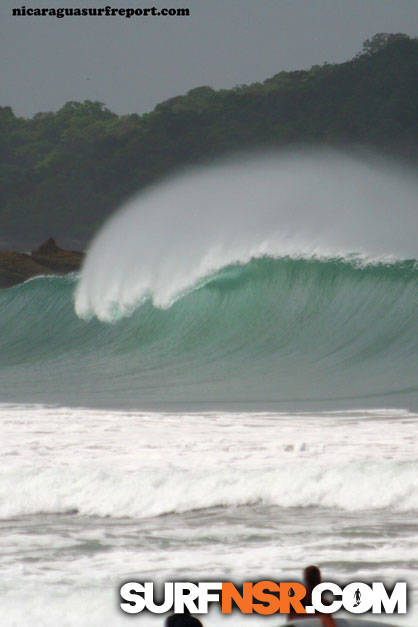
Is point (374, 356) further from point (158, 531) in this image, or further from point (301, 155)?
point (301, 155)

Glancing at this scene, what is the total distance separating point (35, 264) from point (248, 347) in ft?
145

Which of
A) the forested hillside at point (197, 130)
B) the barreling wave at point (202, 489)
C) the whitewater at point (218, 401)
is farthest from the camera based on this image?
the forested hillside at point (197, 130)

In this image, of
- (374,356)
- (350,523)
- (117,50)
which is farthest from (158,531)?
(117,50)

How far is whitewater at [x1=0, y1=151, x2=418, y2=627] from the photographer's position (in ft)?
15.9

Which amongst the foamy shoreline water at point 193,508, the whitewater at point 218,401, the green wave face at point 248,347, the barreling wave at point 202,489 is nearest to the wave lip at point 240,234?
the whitewater at point 218,401

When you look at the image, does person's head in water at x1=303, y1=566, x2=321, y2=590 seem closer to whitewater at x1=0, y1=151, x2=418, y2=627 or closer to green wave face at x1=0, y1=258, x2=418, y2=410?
whitewater at x1=0, y1=151, x2=418, y2=627

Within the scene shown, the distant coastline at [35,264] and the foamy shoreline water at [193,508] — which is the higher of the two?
the distant coastline at [35,264]

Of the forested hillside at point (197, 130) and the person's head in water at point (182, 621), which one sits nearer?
the person's head in water at point (182, 621)

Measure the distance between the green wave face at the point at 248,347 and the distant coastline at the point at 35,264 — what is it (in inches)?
1410

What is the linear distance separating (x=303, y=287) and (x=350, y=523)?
12.3 meters

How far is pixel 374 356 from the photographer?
1451 cm

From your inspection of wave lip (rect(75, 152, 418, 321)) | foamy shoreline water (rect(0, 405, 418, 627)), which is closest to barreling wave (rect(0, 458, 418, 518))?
foamy shoreline water (rect(0, 405, 418, 627))

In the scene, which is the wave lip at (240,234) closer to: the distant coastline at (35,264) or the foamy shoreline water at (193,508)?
the foamy shoreline water at (193,508)

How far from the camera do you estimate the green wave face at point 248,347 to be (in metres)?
12.3
